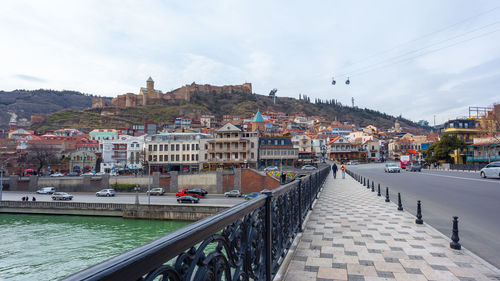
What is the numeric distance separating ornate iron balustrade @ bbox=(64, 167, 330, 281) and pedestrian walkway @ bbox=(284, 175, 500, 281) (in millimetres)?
769

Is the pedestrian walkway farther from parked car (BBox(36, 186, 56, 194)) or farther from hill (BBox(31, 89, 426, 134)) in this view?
hill (BBox(31, 89, 426, 134))

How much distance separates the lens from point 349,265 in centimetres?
414

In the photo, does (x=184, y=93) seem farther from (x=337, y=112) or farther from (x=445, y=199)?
(x=445, y=199)

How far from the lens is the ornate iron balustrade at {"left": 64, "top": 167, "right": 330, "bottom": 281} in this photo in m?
1.01

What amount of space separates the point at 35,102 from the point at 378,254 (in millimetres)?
205244

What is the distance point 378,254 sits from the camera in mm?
4625

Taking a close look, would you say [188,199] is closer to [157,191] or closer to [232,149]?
[157,191]

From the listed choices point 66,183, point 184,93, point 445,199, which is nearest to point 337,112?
point 184,93

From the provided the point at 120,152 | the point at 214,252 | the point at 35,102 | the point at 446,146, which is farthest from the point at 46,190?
the point at 35,102

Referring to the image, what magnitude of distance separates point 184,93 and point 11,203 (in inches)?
4352

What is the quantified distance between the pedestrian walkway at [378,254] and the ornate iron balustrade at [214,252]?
2.52 ft

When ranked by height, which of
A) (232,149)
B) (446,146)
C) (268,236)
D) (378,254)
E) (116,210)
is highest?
(446,146)

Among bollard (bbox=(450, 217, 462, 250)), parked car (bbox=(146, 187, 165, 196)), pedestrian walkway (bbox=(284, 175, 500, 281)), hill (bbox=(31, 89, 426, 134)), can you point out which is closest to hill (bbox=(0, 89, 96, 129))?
hill (bbox=(31, 89, 426, 134))

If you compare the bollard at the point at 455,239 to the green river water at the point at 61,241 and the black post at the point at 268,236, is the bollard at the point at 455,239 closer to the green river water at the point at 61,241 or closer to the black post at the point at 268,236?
the black post at the point at 268,236
